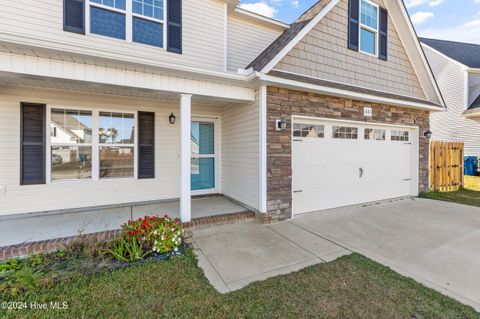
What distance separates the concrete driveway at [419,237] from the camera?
2.99 metres

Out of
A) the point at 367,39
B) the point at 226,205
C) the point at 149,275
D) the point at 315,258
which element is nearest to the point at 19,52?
the point at 149,275

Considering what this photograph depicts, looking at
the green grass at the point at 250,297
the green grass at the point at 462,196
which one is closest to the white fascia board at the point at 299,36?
the green grass at the point at 250,297

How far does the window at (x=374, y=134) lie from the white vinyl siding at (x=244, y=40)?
4.21 meters

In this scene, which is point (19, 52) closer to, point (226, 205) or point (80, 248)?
point (80, 248)

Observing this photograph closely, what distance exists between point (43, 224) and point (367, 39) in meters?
9.38

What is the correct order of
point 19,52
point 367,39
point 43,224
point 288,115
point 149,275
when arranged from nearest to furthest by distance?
point 149,275
point 19,52
point 43,224
point 288,115
point 367,39

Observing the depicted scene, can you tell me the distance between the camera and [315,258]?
11.5 ft

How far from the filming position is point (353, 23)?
6.25 metres

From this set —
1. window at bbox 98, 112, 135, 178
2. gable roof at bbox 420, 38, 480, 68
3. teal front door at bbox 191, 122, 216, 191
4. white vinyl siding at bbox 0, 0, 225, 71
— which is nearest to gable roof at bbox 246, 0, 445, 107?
white vinyl siding at bbox 0, 0, 225, 71

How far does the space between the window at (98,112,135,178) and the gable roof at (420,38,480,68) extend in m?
18.6

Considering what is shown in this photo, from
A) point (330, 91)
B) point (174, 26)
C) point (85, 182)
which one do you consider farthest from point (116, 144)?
point (330, 91)

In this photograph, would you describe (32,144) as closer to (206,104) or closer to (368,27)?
(206,104)

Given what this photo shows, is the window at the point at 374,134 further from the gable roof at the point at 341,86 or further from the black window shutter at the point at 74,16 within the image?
the black window shutter at the point at 74,16

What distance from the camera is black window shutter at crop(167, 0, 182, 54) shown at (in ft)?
18.1
